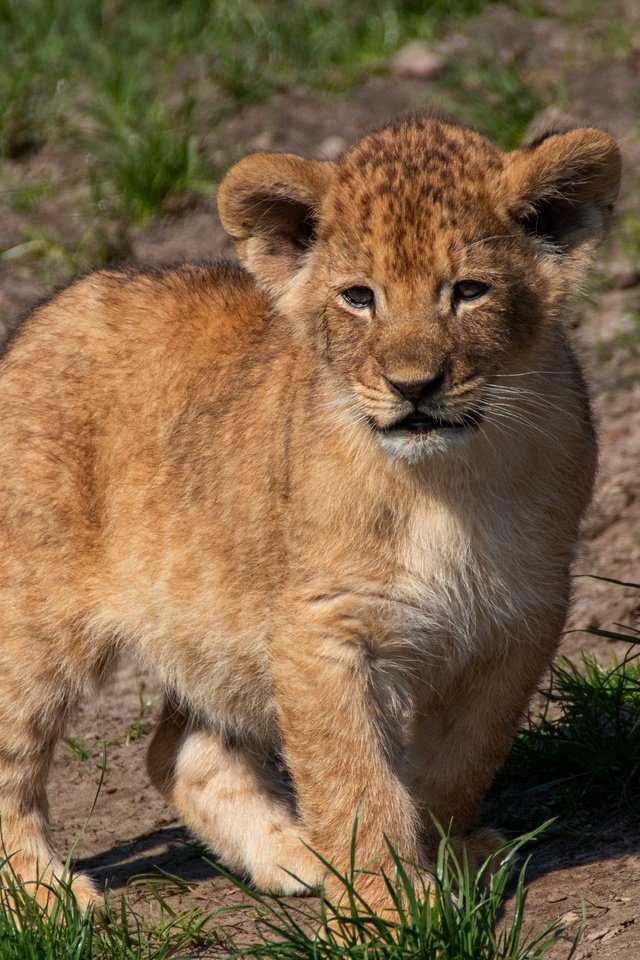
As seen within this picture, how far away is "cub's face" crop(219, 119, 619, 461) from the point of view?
13.9 ft

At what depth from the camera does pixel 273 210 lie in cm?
479

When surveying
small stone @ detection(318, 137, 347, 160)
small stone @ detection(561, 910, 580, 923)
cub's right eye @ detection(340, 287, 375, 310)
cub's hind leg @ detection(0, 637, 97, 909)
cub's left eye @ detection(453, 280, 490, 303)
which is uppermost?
cub's left eye @ detection(453, 280, 490, 303)

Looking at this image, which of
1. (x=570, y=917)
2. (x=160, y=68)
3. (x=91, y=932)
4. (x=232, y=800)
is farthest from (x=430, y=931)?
(x=160, y=68)

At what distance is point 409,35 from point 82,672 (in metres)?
8.05

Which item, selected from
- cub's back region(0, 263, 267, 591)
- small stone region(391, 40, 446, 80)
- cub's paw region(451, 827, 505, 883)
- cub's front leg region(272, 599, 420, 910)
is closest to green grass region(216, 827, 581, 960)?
cub's front leg region(272, 599, 420, 910)

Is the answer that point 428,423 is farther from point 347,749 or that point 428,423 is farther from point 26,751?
point 26,751

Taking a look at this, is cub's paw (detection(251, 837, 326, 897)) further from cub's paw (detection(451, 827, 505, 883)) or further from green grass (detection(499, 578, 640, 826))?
green grass (detection(499, 578, 640, 826))

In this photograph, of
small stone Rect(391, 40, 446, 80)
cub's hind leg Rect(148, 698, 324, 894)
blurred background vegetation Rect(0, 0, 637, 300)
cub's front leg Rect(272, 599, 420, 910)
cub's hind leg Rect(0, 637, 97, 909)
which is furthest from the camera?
small stone Rect(391, 40, 446, 80)

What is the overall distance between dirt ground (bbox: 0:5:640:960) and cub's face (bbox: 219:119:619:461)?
1478mm

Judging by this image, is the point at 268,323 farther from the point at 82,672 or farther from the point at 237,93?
the point at 237,93

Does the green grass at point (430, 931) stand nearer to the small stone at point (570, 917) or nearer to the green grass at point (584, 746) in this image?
the small stone at point (570, 917)

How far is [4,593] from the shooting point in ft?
17.6

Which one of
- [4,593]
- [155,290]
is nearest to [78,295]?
[155,290]

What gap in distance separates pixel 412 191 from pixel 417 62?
7.50 m
